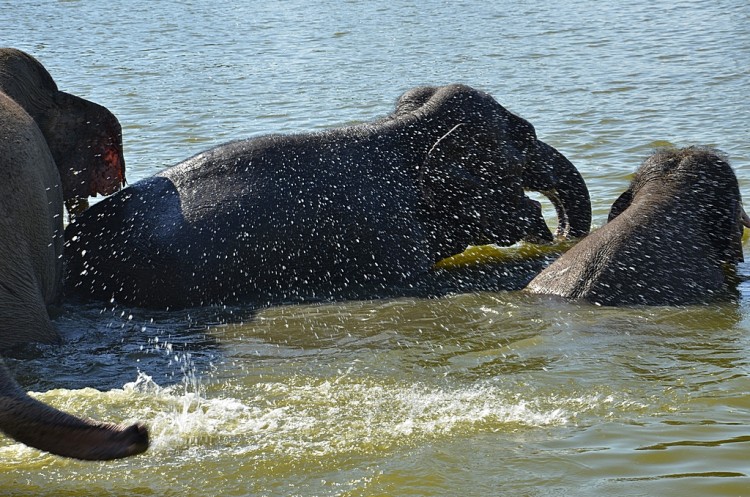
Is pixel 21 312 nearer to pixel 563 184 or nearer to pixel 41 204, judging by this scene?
pixel 41 204

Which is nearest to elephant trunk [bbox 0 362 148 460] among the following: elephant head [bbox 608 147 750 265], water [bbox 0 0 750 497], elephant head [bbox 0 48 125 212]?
water [bbox 0 0 750 497]

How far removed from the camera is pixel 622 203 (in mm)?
7047

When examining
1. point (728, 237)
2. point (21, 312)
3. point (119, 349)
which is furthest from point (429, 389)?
point (728, 237)

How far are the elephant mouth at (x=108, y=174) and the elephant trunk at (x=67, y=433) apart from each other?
3.77 m

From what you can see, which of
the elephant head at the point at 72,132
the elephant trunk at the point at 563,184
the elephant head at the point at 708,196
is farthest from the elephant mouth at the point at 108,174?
the elephant head at the point at 708,196

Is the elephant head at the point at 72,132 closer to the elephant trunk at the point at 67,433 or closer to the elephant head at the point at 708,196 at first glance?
the elephant head at the point at 708,196

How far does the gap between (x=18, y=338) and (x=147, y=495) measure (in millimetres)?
1655

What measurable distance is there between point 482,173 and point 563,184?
1.95 feet

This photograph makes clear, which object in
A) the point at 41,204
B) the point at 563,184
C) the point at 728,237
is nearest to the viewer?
the point at 41,204

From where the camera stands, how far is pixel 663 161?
684cm

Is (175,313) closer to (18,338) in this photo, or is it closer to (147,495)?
(18,338)

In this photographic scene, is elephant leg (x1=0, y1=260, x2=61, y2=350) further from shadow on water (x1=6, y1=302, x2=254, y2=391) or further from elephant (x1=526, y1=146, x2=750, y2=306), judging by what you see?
elephant (x1=526, y1=146, x2=750, y2=306)

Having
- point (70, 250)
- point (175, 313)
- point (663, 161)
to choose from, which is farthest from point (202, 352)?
point (663, 161)

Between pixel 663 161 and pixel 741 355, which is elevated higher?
pixel 663 161
